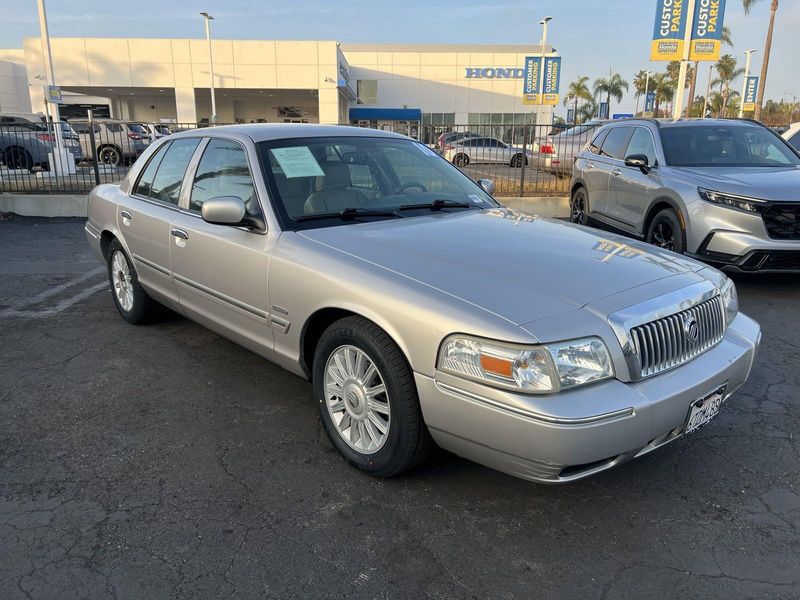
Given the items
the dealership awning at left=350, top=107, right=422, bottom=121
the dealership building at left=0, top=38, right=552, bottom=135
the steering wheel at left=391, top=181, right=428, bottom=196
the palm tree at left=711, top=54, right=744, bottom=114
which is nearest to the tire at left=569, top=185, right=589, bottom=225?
the steering wheel at left=391, top=181, right=428, bottom=196

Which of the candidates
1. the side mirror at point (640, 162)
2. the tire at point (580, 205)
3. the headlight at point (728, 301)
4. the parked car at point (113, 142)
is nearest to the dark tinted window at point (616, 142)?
the tire at point (580, 205)

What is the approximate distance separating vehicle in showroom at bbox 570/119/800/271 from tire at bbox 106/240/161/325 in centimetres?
528

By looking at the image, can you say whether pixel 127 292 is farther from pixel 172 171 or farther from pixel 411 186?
pixel 411 186

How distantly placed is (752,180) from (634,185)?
141 centimetres

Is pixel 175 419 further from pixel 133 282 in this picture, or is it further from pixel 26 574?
pixel 133 282

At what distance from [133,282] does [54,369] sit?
95 cm

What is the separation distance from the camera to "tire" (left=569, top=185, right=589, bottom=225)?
8.93 m

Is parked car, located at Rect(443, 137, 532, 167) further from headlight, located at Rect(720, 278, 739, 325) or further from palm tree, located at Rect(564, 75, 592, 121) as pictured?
palm tree, located at Rect(564, 75, 592, 121)

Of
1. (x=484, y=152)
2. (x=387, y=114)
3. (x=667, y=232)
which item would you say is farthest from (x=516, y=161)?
(x=387, y=114)

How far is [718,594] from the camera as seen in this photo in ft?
7.39

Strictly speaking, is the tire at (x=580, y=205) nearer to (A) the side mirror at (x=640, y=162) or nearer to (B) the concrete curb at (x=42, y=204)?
(A) the side mirror at (x=640, y=162)

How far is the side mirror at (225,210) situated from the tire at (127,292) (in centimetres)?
187

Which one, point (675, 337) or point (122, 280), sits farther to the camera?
point (122, 280)

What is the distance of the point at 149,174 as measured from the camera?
4.88 metres
